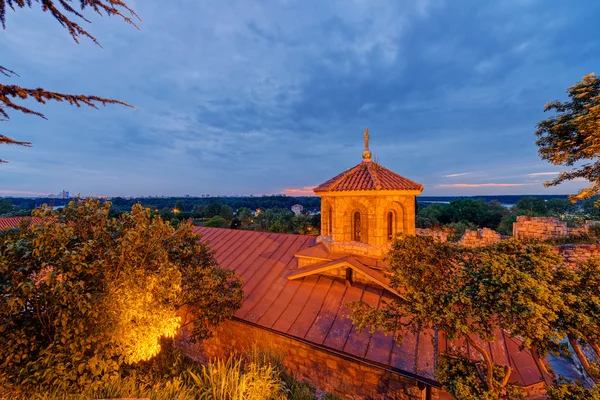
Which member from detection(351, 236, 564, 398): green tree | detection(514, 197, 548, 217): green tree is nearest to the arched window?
detection(351, 236, 564, 398): green tree

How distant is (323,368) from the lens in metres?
6.47

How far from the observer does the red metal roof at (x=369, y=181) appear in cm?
805

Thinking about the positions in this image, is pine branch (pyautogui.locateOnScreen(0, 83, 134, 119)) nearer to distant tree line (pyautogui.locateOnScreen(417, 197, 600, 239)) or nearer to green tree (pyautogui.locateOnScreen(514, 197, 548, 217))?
distant tree line (pyautogui.locateOnScreen(417, 197, 600, 239))

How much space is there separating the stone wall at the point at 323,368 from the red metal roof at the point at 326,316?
1.23 feet

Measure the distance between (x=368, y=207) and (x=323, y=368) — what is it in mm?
5167

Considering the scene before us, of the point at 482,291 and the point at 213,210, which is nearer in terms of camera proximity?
the point at 482,291

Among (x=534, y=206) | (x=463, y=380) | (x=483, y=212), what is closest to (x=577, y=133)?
(x=463, y=380)

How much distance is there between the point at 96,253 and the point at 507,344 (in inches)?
414

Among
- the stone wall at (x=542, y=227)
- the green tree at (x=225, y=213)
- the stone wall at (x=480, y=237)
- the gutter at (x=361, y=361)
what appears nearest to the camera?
→ the gutter at (x=361, y=361)

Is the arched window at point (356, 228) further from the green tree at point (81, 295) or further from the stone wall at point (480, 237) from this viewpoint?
the stone wall at point (480, 237)

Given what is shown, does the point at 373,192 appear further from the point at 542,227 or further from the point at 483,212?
the point at 483,212

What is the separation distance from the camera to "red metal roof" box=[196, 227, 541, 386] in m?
5.77

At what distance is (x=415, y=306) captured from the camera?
159 inches

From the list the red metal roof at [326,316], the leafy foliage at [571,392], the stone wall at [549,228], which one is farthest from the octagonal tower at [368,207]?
the stone wall at [549,228]
